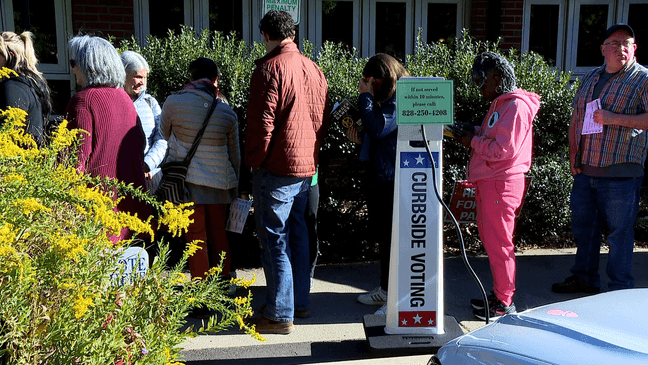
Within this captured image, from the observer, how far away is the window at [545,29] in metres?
8.77

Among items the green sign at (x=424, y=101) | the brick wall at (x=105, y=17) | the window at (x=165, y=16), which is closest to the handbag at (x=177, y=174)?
the green sign at (x=424, y=101)

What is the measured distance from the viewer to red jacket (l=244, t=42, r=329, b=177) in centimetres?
405

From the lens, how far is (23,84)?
4.55m

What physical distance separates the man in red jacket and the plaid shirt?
2.21 meters

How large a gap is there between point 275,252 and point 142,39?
4867mm

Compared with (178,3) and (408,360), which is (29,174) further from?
(178,3)

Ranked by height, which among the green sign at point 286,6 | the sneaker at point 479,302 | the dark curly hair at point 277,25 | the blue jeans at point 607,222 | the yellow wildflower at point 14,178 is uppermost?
the green sign at point 286,6

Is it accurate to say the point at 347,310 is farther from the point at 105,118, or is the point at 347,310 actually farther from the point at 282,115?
the point at 105,118

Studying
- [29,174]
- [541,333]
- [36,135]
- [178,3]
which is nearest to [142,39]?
[178,3]

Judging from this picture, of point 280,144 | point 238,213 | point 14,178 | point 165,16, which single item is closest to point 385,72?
point 280,144

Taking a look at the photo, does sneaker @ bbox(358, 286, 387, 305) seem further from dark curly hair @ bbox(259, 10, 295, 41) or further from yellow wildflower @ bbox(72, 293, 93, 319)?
yellow wildflower @ bbox(72, 293, 93, 319)

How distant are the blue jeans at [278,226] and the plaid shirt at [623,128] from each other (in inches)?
91.2

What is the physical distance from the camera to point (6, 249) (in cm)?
162

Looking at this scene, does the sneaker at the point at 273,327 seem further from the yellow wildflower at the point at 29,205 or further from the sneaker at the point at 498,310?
the yellow wildflower at the point at 29,205
